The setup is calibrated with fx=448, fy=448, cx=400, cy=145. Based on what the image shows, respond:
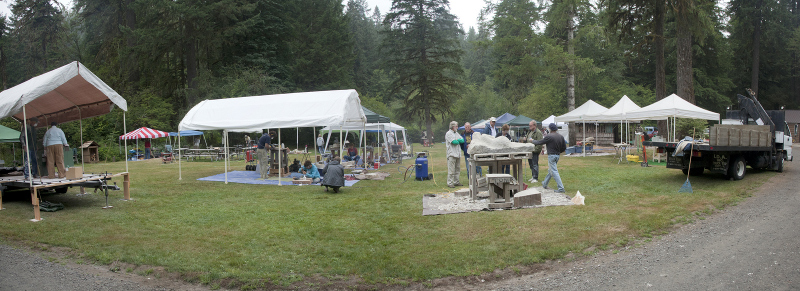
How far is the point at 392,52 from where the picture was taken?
4012 centimetres

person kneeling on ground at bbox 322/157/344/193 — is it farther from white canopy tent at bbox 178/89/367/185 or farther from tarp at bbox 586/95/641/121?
tarp at bbox 586/95/641/121

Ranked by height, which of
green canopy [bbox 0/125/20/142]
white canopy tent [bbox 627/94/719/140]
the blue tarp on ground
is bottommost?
the blue tarp on ground

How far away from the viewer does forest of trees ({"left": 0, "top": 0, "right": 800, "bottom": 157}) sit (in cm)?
2725

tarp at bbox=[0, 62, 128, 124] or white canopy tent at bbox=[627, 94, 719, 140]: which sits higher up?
tarp at bbox=[0, 62, 128, 124]

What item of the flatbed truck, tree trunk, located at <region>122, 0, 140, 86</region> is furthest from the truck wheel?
tree trunk, located at <region>122, 0, 140, 86</region>

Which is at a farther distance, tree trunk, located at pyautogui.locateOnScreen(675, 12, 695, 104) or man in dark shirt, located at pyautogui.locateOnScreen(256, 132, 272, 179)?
tree trunk, located at pyautogui.locateOnScreen(675, 12, 695, 104)

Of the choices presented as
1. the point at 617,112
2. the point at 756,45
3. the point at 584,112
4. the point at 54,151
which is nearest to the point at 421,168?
the point at 54,151

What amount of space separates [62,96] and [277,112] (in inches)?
204

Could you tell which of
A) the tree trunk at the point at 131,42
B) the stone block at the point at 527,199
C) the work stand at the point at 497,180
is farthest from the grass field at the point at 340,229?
the tree trunk at the point at 131,42

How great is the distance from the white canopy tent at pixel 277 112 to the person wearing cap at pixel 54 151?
3.60m

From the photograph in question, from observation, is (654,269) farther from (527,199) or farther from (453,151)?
(453,151)

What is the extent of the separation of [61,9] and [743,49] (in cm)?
5926

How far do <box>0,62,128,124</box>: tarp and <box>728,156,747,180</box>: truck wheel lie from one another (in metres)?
13.8

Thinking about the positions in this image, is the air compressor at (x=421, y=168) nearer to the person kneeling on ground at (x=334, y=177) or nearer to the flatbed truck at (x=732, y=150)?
the person kneeling on ground at (x=334, y=177)
